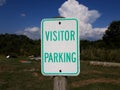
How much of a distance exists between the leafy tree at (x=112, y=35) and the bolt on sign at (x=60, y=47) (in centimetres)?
5016

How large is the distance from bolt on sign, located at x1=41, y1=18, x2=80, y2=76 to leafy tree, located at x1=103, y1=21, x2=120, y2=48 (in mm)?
50157

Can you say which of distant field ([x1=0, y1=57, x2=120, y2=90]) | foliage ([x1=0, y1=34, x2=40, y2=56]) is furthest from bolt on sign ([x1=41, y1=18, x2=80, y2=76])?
foliage ([x1=0, y1=34, x2=40, y2=56])

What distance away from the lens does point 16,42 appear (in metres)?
60.0

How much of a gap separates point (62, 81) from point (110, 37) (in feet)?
175

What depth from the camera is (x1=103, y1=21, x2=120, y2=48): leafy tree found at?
172 feet

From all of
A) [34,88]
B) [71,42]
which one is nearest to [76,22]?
[71,42]

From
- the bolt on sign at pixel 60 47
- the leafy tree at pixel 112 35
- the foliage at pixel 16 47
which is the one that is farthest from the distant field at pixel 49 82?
the leafy tree at pixel 112 35

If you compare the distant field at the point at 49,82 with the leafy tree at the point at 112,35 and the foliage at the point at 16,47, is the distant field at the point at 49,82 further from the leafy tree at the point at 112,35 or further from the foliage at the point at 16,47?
the leafy tree at the point at 112,35

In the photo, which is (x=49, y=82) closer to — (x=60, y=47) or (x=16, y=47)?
(x=60, y=47)

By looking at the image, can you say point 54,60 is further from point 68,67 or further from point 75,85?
point 75,85

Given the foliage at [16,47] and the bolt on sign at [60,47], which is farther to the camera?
the foliage at [16,47]

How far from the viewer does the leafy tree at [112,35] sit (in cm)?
5238

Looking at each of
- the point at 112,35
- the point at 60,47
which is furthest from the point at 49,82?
the point at 112,35

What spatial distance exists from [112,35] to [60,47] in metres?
53.8
